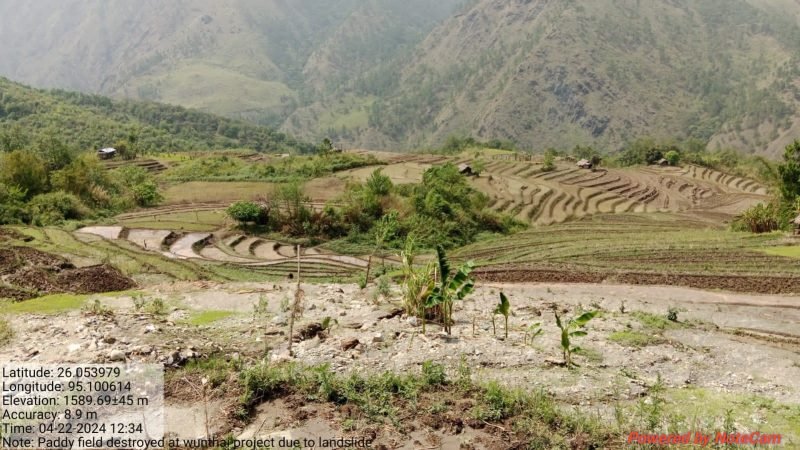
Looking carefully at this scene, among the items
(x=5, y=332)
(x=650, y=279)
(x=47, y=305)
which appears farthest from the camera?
(x=650, y=279)

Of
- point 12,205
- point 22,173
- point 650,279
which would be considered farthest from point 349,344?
point 22,173

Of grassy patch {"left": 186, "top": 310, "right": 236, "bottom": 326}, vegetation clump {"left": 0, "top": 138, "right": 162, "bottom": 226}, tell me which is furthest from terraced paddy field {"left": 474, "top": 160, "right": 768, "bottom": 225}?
grassy patch {"left": 186, "top": 310, "right": 236, "bottom": 326}

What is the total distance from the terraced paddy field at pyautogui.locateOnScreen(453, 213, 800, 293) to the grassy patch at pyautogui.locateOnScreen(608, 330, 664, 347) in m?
9.14

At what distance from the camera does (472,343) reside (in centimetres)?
1229

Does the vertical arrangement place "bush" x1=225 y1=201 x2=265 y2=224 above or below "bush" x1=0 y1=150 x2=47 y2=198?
below

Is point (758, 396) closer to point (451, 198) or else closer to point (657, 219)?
point (451, 198)

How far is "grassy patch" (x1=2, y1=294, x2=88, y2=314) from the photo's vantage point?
1424cm

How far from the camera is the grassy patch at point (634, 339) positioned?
1278 centimetres

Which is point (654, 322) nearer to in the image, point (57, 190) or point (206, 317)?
point (206, 317)

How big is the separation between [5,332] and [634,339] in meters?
15.0

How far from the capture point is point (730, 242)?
91.4 feet

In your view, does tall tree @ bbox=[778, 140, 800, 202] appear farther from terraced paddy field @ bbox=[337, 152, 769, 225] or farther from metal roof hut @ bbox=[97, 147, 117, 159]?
metal roof hut @ bbox=[97, 147, 117, 159]

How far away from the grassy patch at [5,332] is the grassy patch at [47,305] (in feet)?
4.60

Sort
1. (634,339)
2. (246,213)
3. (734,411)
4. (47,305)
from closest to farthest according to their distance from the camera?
(734,411)
(634,339)
(47,305)
(246,213)
